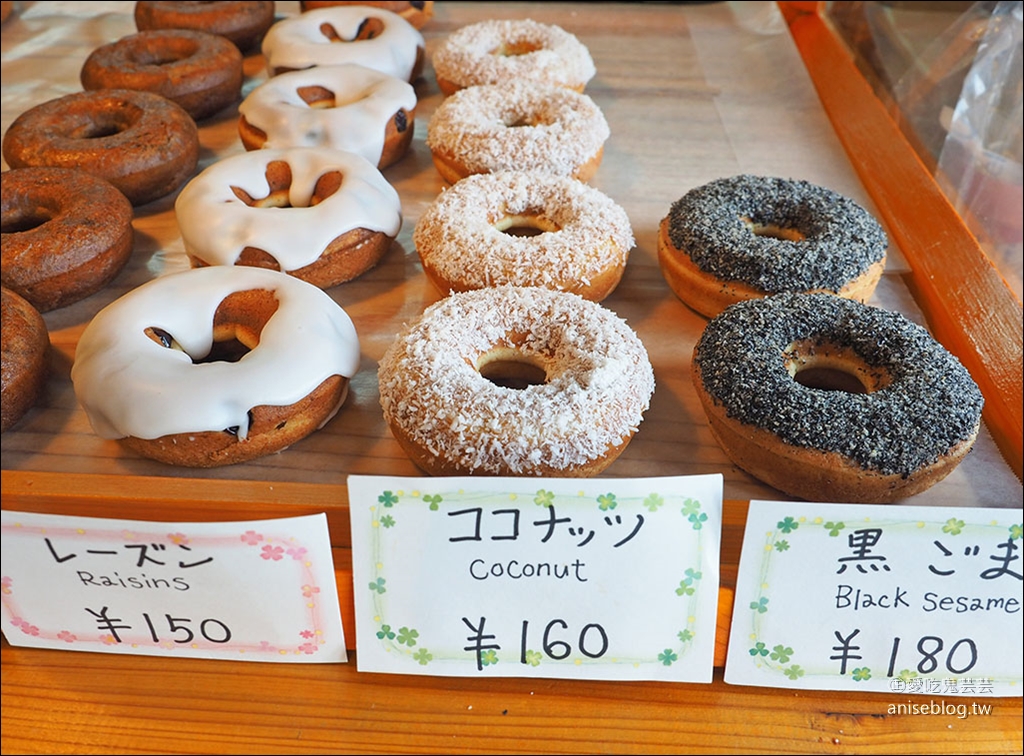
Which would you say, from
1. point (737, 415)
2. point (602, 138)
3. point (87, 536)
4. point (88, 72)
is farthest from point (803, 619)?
point (88, 72)

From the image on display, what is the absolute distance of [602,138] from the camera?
175cm

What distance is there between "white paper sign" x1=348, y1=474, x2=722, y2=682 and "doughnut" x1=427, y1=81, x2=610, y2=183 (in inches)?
35.7

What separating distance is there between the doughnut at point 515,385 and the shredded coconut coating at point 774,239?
268mm

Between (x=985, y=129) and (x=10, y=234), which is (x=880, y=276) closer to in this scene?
(x=985, y=129)

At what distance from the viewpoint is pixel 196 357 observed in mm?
1262

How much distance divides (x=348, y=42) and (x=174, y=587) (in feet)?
5.09

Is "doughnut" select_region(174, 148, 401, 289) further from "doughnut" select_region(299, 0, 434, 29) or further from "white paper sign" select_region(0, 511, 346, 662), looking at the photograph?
"doughnut" select_region(299, 0, 434, 29)

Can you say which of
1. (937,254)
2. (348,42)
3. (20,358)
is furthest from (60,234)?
(937,254)

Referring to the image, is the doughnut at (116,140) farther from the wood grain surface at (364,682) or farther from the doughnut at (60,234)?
the wood grain surface at (364,682)

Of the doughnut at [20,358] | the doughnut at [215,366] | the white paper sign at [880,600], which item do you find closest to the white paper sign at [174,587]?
the doughnut at [215,366]

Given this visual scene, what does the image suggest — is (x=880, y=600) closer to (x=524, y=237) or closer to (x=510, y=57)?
(x=524, y=237)

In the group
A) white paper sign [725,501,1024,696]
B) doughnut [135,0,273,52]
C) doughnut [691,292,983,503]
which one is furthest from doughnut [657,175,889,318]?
doughnut [135,0,273,52]

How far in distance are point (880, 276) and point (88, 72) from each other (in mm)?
1819

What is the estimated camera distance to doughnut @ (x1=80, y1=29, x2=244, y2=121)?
1.97 m
